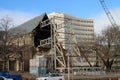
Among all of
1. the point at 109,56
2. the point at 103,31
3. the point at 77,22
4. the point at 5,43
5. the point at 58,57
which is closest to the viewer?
the point at 5,43

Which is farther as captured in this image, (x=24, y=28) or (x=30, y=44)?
(x=24, y=28)

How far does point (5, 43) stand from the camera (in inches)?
2500

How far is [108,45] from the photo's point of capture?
78.9 m

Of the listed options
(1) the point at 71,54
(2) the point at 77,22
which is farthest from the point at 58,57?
(2) the point at 77,22

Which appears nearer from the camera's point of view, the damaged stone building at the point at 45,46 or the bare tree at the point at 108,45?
the damaged stone building at the point at 45,46

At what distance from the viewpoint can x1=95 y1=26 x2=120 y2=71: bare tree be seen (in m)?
78.1

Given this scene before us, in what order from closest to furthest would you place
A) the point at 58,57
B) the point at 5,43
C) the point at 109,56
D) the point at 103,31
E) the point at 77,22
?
the point at 5,43 → the point at 58,57 → the point at 109,56 → the point at 103,31 → the point at 77,22

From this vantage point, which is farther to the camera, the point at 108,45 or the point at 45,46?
the point at 108,45

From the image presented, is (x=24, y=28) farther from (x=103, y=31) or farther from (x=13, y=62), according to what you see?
(x=103, y=31)

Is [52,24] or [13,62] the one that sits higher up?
[52,24]

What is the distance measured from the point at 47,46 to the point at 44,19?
715 cm

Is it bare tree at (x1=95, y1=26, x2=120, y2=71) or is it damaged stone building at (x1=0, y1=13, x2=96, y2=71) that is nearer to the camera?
damaged stone building at (x1=0, y1=13, x2=96, y2=71)

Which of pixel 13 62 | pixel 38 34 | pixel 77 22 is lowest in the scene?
pixel 13 62

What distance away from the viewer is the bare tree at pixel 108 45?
256 feet
